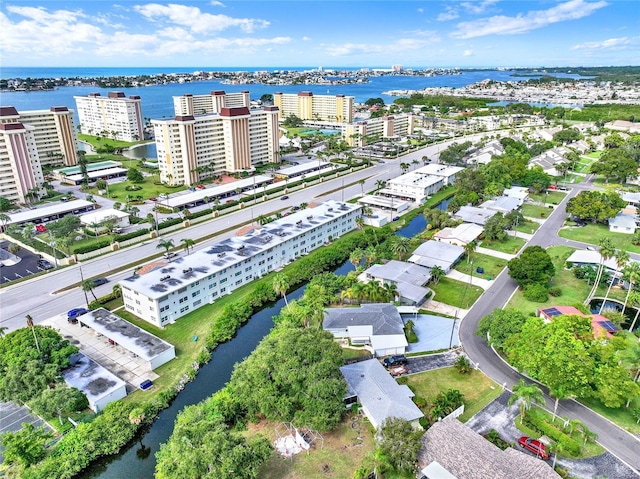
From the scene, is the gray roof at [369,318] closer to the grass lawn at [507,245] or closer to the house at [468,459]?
the house at [468,459]

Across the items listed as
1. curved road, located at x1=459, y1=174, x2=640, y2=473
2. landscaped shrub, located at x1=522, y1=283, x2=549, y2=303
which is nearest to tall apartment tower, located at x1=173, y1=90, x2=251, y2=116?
curved road, located at x1=459, y1=174, x2=640, y2=473

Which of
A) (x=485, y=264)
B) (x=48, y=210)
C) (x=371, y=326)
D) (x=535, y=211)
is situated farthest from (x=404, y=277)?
(x=48, y=210)

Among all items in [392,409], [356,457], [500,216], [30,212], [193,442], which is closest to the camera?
[193,442]

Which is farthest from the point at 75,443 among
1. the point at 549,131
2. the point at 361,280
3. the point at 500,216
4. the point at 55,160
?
the point at 549,131

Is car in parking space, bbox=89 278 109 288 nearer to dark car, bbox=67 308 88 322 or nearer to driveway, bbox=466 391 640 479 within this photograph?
dark car, bbox=67 308 88 322

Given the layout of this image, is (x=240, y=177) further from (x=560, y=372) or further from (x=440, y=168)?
(x=560, y=372)

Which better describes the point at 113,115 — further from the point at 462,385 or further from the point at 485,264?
the point at 462,385
